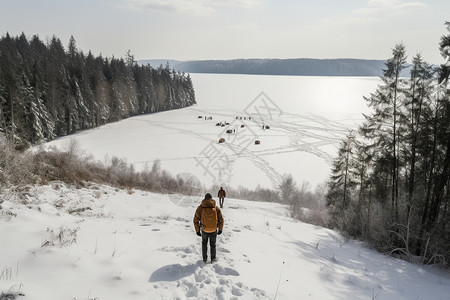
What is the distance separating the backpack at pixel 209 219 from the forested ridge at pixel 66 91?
530 inches

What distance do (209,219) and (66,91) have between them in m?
63.4

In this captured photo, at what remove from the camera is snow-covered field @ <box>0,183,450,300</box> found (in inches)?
199

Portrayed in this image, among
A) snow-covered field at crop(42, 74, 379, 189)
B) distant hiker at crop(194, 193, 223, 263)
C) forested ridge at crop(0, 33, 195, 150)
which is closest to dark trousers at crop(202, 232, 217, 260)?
distant hiker at crop(194, 193, 223, 263)

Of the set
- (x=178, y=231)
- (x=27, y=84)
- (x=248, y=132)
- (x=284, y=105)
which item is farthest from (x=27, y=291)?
(x=284, y=105)

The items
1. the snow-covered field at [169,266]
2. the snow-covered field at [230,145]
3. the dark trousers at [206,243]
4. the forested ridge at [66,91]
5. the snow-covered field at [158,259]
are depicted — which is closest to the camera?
the snow-covered field at [169,266]

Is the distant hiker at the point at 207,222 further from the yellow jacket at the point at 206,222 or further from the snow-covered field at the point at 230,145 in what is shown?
the snow-covered field at the point at 230,145

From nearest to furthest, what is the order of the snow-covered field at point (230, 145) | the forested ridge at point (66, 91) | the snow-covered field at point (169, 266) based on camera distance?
the snow-covered field at point (169, 266) < the forested ridge at point (66, 91) < the snow-covered field at point (230, 145)

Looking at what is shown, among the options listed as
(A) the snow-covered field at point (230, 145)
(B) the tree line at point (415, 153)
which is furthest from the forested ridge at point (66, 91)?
(B) the tree line at point (415, 153)

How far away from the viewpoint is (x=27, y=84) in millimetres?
42062

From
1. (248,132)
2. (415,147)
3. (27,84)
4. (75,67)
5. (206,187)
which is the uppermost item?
(75,67)

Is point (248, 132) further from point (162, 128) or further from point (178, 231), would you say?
point (178, 231)

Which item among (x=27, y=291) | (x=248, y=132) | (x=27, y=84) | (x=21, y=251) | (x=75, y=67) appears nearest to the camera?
(x=27, y=291)

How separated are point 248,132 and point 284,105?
53359mm

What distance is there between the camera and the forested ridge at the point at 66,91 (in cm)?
3600
